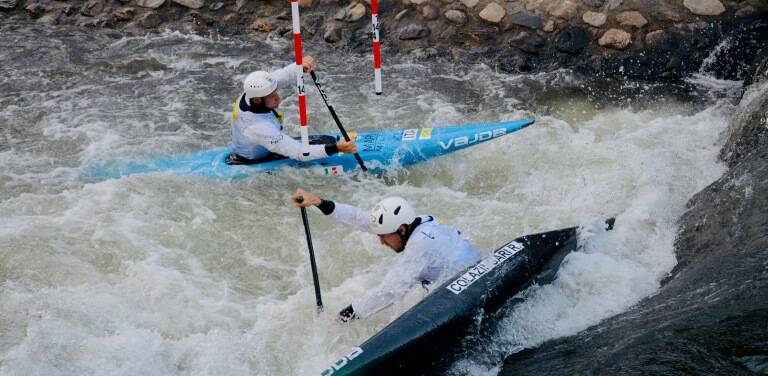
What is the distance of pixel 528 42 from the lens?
9.00m

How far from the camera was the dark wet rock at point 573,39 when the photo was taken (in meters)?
8.80

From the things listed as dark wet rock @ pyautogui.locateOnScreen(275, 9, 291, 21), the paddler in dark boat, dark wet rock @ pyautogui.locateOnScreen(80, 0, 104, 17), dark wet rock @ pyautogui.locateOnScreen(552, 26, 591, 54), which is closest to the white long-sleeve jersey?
the paddler in dark boat

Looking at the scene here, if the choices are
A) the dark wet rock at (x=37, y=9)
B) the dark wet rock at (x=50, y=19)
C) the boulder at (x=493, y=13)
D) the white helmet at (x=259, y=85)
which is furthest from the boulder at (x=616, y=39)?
the dark wet rock at (x=37, y=9)

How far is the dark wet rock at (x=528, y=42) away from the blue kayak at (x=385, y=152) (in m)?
2.25

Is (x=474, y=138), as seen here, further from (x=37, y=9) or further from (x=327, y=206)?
(x=37, y=9)

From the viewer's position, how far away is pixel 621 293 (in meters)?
4.86

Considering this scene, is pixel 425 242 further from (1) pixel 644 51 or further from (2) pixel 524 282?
(1) pixel 644 51

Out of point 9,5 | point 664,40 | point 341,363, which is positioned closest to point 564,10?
point 664,40

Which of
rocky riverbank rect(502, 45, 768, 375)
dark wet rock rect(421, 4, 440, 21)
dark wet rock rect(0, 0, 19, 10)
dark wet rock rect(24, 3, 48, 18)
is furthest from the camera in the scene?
dark wet rock rect(0, 0, 19, 10)

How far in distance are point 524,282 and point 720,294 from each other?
116 cm

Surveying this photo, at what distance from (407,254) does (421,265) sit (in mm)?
107

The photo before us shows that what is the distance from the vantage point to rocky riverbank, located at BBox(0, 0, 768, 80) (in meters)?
8.39

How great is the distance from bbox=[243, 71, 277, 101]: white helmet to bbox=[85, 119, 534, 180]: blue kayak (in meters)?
0.71

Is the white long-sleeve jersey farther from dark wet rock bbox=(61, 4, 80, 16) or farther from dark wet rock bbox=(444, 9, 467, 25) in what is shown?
dark wet rock bbox=(61, 4, 80, 16)
